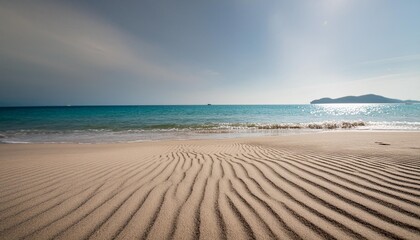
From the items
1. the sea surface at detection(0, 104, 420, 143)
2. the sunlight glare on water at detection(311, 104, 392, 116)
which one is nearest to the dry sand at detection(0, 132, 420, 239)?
the sea surface at detection(0, 104, 420, 143)

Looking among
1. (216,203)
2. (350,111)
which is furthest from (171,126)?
(350,111)

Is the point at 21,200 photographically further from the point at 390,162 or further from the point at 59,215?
the point at 390,162

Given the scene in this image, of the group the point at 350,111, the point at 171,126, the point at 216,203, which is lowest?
the point at 171,126

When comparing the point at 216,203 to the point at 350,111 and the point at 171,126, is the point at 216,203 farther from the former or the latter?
the point at 350,111

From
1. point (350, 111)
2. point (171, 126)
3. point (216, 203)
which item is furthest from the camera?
point (350, 111)

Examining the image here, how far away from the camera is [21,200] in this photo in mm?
2744

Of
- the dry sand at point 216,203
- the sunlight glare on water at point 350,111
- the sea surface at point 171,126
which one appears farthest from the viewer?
the sunlight glare on water at point 350,111

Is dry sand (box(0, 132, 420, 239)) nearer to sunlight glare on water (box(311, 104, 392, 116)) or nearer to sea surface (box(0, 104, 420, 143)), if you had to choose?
sea surface (box(0, 104, 420, 143))

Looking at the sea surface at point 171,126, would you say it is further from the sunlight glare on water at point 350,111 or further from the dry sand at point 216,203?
the sunlight glare on water at point 350,111

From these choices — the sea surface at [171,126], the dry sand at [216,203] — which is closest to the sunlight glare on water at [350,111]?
the sea surface at [171,126]

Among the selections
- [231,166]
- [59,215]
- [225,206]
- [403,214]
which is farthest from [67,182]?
[403,214]

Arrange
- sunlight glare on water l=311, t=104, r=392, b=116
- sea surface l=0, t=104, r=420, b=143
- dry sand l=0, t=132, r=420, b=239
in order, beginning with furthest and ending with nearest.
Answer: sunlight glare on water l=311, t=104, r=392, b=116 → sea surface l=0, t=104, r=420, b=143 → dry sand l=0, t=132, r=420, b=239

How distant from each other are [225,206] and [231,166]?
2.05 m

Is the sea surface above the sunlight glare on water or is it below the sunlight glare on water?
below
